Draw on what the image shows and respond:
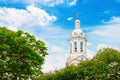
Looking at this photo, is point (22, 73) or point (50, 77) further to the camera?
point (50, 77)

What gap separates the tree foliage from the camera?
166 ft

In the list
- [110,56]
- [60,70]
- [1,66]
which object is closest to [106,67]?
[110,56]

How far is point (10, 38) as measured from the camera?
3819 cm

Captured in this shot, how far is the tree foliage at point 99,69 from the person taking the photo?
50.5 metres

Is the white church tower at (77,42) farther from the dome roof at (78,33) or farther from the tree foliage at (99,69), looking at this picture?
the tree foliage at (99,69)

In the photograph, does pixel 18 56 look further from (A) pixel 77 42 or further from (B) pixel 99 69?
(A) pixel 77 42

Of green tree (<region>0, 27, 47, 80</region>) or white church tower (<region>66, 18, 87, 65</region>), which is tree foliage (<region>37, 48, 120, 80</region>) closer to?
green tree (<region>0, 27, 47, 80</region>)

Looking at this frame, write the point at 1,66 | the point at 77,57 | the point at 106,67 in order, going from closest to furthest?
the point at 1,66
the point at 106,67
the point at 77,57

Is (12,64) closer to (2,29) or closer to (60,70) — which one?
(2,29)

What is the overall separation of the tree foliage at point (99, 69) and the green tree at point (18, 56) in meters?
10.4

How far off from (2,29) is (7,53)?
299 cm

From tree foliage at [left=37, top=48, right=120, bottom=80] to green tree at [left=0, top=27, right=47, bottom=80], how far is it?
34.2 feet

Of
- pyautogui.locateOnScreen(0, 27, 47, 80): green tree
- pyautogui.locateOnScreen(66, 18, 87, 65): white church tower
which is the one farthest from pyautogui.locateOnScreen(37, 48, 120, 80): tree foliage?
pyautogui.locateOnScreen(66, 18, 87, 65): white church tower

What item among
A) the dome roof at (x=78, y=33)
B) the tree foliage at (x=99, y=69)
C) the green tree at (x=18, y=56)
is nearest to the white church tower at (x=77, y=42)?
the dome roof at (x=78, y=33)
